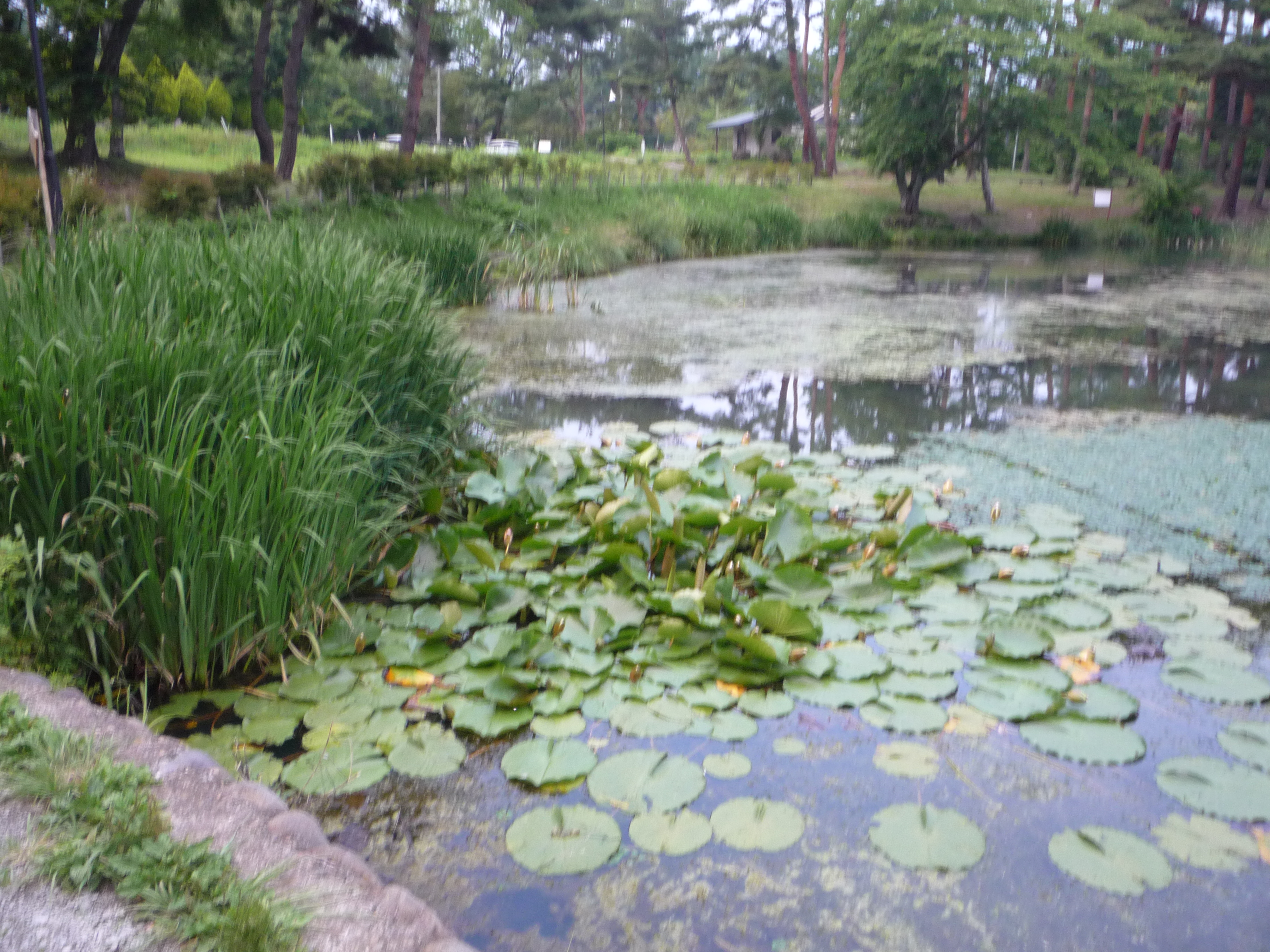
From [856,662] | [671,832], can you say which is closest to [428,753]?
[671,832]

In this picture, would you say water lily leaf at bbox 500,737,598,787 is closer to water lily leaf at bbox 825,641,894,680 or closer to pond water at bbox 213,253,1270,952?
pond water at bbox 213,253,1270,952

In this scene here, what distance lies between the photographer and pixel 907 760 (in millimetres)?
1963

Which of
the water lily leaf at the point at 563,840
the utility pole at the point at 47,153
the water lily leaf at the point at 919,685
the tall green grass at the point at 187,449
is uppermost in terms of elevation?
the utility pole at the point at 47,153

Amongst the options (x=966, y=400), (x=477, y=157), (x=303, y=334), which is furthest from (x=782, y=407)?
(x=477, y=157)

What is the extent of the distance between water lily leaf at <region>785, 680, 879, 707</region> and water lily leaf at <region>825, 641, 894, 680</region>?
17 millimetres

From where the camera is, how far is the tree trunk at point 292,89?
1434 centimetres

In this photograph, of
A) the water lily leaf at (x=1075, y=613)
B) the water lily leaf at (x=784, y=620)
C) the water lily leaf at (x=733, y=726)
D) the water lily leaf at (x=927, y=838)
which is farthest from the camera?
the water lily leaf at (x=1075, y=613)

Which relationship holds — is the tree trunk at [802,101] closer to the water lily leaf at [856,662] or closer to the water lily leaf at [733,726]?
the water lily leaf at [856,662]

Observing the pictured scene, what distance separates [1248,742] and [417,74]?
1600 cm

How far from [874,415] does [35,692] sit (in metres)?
3.91

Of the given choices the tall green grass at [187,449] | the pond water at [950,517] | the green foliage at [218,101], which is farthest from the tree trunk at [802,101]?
the tall green grass at [187,449]

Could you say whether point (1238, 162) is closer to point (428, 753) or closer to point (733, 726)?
point (733, 726)

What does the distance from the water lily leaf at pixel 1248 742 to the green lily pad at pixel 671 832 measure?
3.57 feet

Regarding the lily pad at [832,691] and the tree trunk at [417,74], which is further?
the tree trunk at [417,74]
